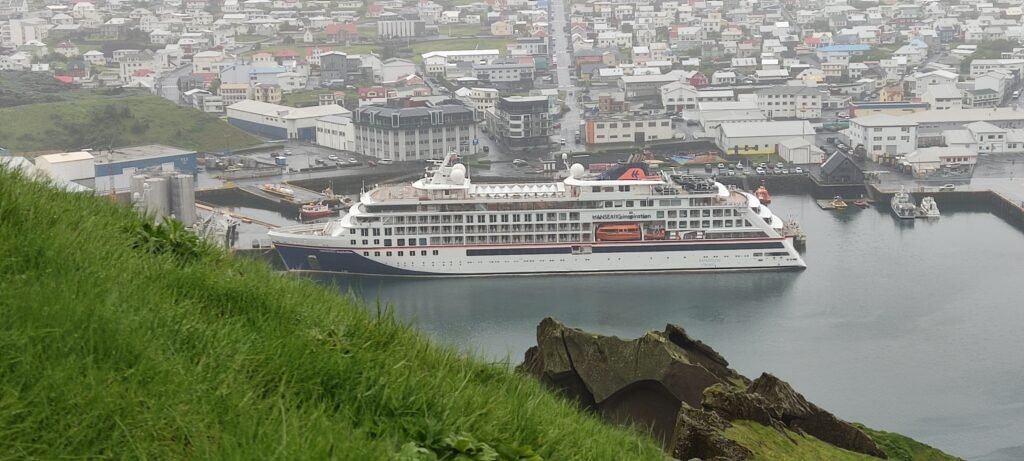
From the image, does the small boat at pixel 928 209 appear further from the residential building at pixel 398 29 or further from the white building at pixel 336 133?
the residential building at pixel 398 29

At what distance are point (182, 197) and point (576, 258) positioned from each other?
2748 millimetres

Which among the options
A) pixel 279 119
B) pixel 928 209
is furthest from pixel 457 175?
pixel 279 119

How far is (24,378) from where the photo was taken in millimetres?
932

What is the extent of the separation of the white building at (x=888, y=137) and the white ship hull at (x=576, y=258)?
421 cm

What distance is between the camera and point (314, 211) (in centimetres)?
970

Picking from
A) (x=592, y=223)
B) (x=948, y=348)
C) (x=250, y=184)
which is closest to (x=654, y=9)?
(x=250, y=184)

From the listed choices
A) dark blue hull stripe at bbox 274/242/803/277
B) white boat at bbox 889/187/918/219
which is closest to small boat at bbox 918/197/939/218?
white boat at bbox 889/187/918/219

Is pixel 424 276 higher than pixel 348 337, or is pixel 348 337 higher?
pixel 348 337

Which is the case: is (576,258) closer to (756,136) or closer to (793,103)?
(756,136)

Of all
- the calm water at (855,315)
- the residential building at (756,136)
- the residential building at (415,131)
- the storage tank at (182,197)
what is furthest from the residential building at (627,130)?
the storage tank at (182,197)

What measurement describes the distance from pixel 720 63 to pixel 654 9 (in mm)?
4618

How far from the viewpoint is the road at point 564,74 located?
13211 mm

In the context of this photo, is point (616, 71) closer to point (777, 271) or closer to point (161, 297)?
point (777, 271)

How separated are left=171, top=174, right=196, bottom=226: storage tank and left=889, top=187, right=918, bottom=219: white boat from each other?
489 centimetres
